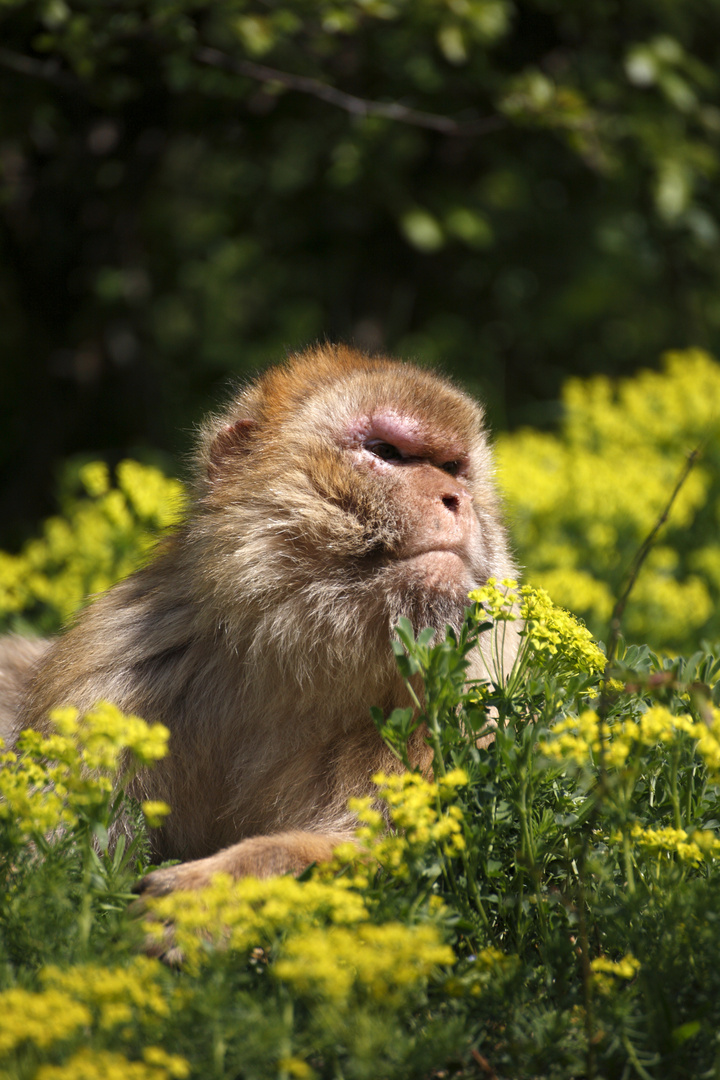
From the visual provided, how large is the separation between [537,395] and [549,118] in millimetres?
4125

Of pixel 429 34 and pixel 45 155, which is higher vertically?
pixel 45 155

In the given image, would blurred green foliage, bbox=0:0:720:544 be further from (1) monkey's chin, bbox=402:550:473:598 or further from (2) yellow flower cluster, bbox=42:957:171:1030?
(2) yellow flower cluster, bbox=42:957:171:1030

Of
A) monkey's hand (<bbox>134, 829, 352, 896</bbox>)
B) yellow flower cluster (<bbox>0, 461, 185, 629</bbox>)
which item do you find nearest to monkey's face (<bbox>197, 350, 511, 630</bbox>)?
monkey's hand (<bbox>134, 829, 352, 896</bbox>)

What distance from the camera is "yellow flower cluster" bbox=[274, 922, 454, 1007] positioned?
4.55 feet

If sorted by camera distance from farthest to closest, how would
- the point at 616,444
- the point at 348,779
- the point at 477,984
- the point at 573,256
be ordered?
the point at 573,256
the point at 616,444
the point at 348,779
the point at 477,984

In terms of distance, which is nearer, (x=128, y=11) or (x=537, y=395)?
(x=128, y=11)

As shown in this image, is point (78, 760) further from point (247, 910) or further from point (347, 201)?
point (347, 201)

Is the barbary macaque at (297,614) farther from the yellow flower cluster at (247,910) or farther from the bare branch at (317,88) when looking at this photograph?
the bare branch at (317,88)

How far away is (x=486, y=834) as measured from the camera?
6.38ft

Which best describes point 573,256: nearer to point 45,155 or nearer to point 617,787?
point 45,155

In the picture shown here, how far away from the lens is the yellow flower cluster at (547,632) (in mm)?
2096

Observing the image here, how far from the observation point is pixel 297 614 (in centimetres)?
246

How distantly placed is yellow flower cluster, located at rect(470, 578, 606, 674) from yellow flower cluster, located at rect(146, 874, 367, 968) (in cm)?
69

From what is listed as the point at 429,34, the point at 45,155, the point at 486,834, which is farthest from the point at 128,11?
the point at 486,834
